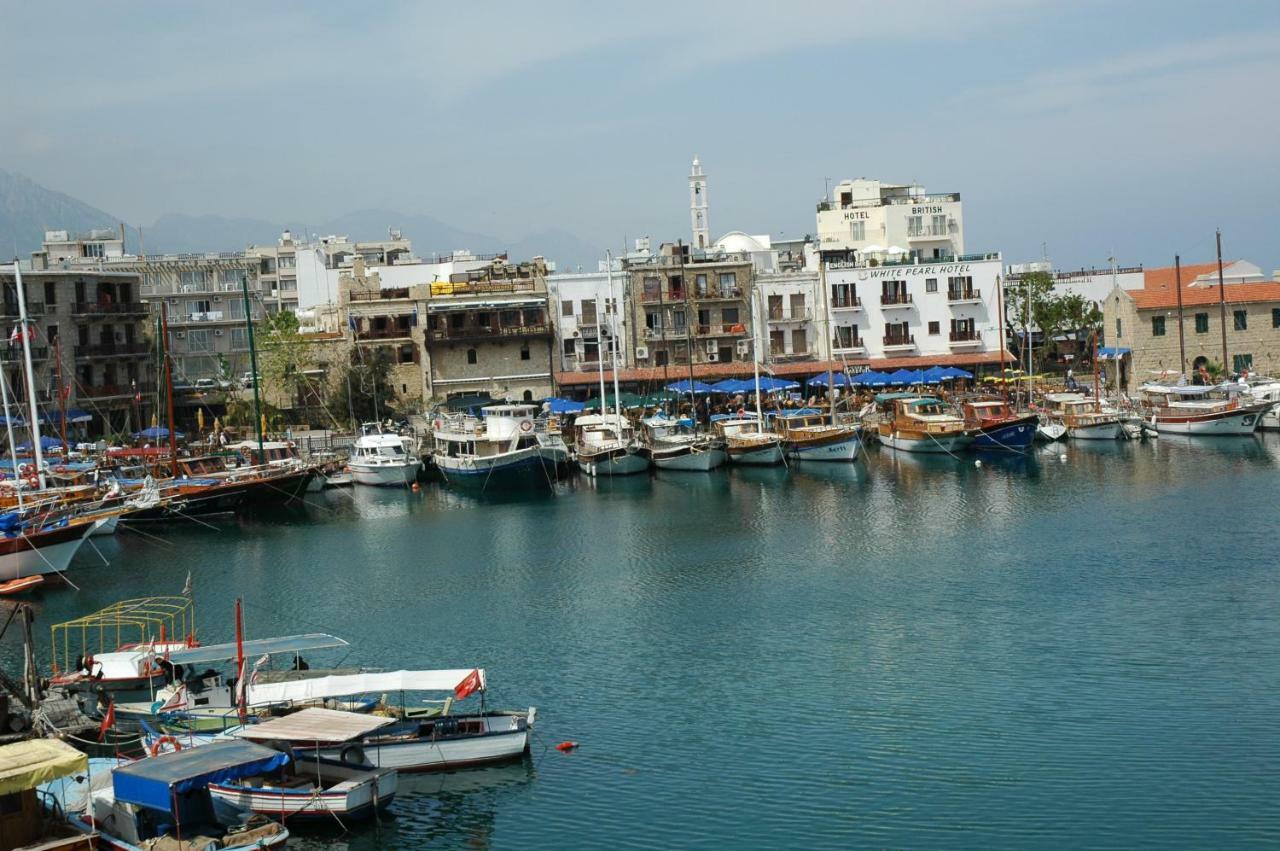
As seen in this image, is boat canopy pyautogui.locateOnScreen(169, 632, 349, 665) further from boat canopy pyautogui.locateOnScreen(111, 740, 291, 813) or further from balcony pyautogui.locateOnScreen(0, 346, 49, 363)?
balcony pyautogui.locateOnScreen(0, 346, 49, 363)

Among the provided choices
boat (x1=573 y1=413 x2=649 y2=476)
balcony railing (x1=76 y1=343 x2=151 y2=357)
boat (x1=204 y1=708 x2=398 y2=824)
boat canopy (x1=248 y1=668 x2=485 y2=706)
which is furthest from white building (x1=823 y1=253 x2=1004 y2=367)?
boat (x1=204 y1=708 x2=398 y2=824)

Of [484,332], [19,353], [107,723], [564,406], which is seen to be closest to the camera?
[107,723]

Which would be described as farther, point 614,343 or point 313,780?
point 614,343

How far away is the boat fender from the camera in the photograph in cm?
2639

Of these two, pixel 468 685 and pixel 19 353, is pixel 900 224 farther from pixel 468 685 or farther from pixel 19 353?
pixel 468 685

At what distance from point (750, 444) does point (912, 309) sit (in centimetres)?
2232

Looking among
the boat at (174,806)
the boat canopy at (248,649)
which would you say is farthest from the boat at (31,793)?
the boat canopy at (248,649)

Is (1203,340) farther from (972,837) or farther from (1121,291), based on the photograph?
(972,837)

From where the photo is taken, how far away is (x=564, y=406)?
77.9 meters

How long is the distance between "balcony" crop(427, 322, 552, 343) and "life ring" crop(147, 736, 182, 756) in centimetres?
5675

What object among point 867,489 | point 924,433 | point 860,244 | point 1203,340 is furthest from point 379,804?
point 860,244

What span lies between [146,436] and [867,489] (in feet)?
126

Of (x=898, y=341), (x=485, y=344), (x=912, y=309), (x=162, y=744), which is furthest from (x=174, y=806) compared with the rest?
(x=912, y=309)

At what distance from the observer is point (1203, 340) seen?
84500 millimetres
